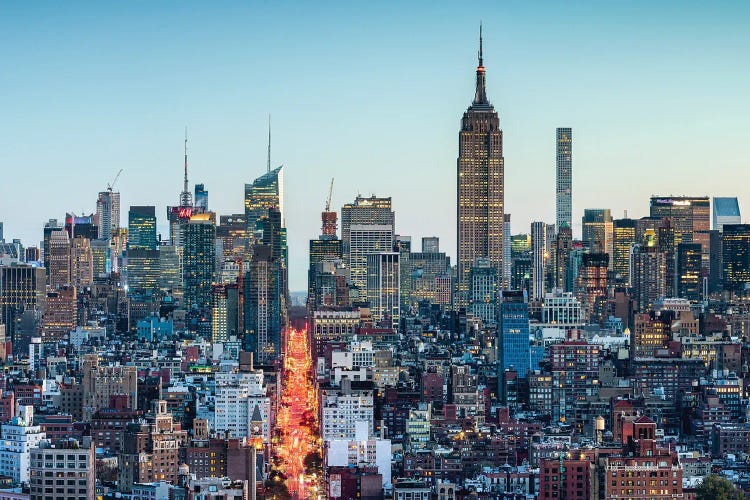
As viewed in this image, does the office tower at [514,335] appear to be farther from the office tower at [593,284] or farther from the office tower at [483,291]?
the office tower at [483,291]

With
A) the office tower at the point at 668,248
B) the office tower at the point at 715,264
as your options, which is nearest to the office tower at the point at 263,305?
the office tower at the point at 668,248

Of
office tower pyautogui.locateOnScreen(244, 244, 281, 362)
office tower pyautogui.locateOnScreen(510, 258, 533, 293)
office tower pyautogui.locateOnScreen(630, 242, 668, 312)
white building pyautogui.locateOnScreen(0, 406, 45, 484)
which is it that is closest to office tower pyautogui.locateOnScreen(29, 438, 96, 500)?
white building pyautogui.locateOnScreen(0, 406, 45, 484)

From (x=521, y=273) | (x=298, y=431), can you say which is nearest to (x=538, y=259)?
(x=521, y=273)

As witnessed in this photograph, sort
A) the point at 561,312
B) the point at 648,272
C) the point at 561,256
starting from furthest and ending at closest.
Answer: the point at 561,256 → the point at 648,272 → the point at 561,312

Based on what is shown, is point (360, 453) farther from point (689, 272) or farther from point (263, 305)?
point (689, 272)

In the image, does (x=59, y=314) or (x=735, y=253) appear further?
(x=735, y=253)

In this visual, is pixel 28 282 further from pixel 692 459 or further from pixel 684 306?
pixel 692 459
